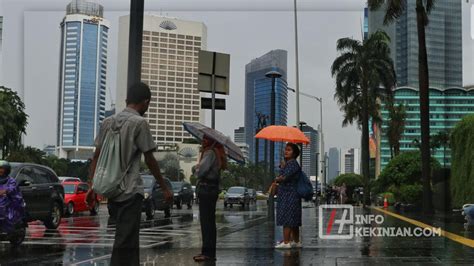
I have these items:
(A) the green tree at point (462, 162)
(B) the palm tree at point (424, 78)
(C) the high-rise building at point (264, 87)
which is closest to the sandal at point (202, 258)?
(C) the high-rise building at point (264, 87)

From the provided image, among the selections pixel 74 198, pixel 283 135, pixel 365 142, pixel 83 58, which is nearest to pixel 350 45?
pixel 365 142

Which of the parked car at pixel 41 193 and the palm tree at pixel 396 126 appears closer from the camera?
the parked car at pixel 41 193

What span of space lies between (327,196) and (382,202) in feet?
48.5

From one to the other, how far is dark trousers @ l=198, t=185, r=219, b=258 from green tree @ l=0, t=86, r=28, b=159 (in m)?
38.8

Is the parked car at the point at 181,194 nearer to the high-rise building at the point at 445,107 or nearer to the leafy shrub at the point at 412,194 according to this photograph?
the leafy shrub at the point at 412,194

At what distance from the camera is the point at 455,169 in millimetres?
22734

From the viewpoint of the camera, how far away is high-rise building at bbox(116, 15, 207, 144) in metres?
12.0

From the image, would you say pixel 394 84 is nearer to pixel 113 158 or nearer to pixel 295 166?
pixel 295 166

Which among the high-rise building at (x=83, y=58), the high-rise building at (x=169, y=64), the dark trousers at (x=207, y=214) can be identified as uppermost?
the high-rise building at (x=83, y=58)

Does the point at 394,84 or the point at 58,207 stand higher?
the point at 394,84

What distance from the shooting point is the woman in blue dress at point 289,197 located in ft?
31.0

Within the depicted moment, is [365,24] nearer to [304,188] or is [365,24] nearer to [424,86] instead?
[424,86]

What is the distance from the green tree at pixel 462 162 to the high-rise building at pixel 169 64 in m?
10.8

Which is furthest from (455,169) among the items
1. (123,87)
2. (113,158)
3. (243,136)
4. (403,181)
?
(243,136)
